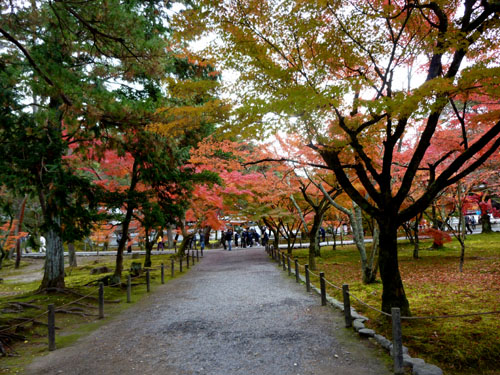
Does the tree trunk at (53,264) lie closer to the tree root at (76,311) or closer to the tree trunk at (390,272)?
the tree root at (76,311)

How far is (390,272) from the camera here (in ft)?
20.5

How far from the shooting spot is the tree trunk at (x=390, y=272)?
6199mm

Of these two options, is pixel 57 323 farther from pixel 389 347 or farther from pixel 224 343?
pixel 389 347

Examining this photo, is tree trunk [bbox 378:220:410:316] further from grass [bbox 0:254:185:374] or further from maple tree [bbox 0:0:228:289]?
grass [bbox 0:254:185:374]

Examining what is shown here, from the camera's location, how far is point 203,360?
16.7ft

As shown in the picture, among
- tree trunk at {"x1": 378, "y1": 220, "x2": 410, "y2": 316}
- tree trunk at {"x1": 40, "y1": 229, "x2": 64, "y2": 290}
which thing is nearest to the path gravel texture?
tree trunk at {"x1": 378, "y1": 220, "x2": 410, "y2": 316}

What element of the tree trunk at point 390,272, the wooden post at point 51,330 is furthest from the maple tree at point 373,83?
the wooden post at point 51,330

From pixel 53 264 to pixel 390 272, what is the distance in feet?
35.6

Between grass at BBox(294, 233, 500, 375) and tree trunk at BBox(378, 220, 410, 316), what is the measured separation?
397 mm

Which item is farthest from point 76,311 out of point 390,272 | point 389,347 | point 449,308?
point 449,308

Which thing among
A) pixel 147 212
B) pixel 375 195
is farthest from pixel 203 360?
pixel 147 212

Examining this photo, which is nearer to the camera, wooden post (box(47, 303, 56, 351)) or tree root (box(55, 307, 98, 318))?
wooden post (box(47, 303, 56, 351))

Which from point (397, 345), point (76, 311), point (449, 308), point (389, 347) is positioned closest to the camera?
point (397, 345)

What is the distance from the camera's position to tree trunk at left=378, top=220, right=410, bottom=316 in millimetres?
6199
